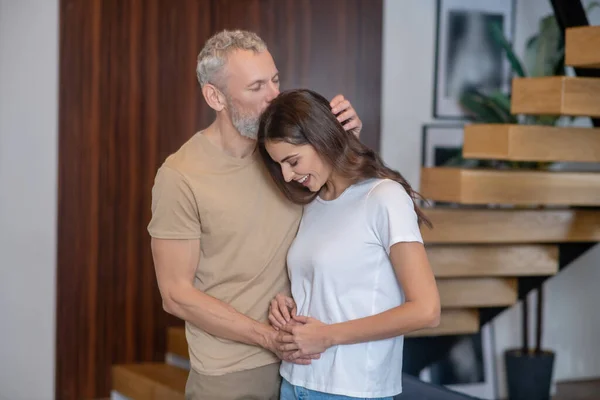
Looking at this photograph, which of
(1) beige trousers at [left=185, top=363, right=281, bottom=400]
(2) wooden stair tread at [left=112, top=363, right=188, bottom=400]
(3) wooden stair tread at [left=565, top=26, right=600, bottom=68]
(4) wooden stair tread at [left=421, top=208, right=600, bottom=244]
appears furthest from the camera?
(2) wooden stair tread at [left=112, top=363, right=188, bottom=400]

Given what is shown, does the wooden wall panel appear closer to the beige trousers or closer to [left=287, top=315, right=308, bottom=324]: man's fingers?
the beige trousers

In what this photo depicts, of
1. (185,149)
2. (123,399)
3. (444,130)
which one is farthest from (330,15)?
(185,149)

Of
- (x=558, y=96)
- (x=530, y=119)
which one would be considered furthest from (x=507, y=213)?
(x=530, y=119)

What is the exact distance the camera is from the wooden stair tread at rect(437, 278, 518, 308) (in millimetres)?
4742

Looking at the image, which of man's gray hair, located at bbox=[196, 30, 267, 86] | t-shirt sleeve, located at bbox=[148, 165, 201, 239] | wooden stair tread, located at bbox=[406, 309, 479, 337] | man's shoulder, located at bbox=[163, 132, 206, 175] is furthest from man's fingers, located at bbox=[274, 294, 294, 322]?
wooden stair tread, located at bbox=[406, 309, 479, 337]

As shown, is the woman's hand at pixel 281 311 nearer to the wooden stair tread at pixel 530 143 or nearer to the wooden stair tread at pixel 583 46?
the wooden stair tread at pixel 530 143

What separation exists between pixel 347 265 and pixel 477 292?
8.72ft

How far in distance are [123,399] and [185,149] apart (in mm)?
2798

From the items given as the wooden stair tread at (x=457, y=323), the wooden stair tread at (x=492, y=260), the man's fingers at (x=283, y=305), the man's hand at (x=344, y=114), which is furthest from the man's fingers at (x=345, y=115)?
the wooden stair tread at (x=457, y=323)

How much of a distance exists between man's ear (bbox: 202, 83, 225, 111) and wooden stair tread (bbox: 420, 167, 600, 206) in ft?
6.12

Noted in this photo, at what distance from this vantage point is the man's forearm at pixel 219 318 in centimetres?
247

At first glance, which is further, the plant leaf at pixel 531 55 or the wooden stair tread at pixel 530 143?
the plant leaf at pixel 531 55

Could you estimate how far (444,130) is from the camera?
5977 millimetres

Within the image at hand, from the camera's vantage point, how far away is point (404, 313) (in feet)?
7.22
